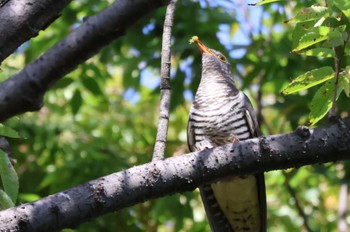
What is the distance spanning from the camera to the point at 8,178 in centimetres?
240

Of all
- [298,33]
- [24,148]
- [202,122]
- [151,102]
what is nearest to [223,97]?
[202,122]

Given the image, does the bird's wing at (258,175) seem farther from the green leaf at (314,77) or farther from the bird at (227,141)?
the green leaf at (314,77)

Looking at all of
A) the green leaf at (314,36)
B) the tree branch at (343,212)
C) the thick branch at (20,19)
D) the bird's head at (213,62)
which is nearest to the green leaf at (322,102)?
the green leaf at (314,36)

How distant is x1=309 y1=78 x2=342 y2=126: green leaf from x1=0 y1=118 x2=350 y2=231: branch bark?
0.23ft

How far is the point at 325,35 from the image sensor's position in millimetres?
2354

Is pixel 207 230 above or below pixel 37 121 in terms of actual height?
below

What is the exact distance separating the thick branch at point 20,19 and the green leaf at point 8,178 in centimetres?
34

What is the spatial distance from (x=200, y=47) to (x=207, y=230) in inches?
46.3

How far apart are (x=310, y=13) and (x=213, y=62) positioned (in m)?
1.97

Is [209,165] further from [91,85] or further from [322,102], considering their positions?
[91,85]

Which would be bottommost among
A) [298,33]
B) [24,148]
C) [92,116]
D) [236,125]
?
[92,116]

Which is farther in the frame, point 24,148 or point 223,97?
point 24,148

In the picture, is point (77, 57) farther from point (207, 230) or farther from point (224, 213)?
point (207, 230)

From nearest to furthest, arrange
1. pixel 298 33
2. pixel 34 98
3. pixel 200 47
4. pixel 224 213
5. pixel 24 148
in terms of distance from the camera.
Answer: pixel 298 33 → pixel 34 98 → pixel 224 213 → pixel 200 47 → pixel 24 148
